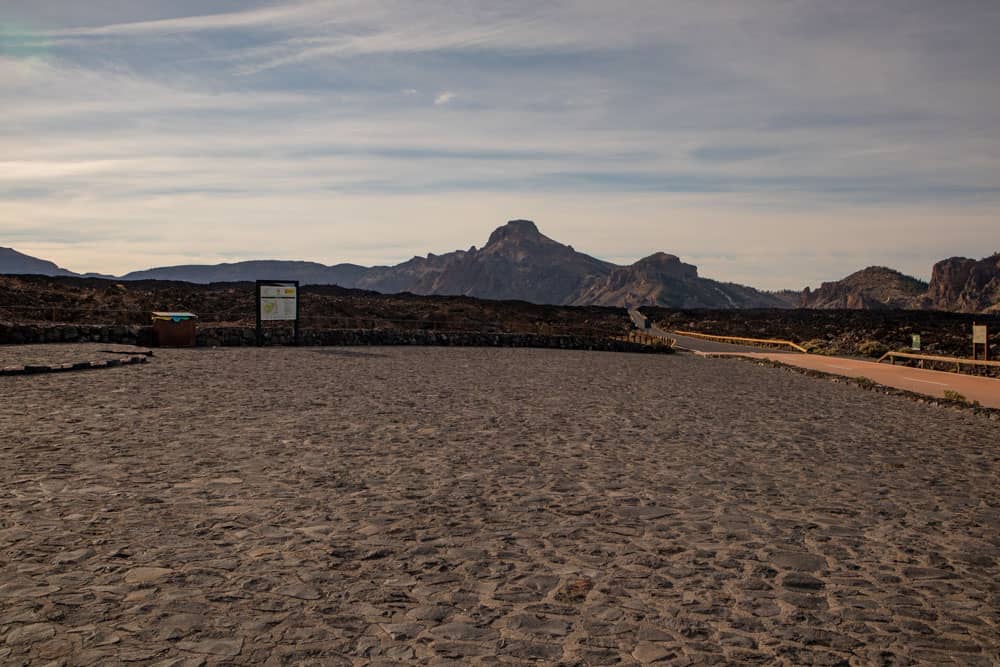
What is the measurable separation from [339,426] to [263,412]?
5.88 feet

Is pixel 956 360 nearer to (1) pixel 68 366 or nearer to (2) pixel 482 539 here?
(2) pixel 482 539

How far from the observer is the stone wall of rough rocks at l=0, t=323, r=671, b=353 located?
88.5ft

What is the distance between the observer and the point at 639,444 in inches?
427

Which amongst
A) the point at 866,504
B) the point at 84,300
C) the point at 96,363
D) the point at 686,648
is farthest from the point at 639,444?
the point at 84,300

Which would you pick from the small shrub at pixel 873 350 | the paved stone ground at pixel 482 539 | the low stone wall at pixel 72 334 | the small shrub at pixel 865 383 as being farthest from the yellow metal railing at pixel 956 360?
the low stone wall at pixel 72 334

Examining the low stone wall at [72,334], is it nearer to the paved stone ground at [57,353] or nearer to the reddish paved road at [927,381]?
the paved stone ground at [57,353]

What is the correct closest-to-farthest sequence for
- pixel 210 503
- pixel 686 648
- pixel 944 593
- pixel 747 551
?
pixel 686 648, pixel 944 593, pixel 747 551, pixel 210 503

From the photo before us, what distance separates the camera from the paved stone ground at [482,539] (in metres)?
4.47

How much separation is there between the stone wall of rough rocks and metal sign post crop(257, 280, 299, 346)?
841 mm

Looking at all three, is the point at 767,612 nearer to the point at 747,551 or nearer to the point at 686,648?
the point at 686,648

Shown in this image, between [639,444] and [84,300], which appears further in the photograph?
[84,300]

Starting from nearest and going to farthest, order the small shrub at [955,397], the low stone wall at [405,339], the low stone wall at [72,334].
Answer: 1. the small shrub at [955,397]
2. the low stone wall at [72,334]
3. the low stone wall at [405,339]

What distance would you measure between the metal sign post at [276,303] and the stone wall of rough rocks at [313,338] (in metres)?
0.84

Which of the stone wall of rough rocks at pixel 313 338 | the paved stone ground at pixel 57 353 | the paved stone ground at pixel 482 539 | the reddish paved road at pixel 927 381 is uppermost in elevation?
the stone wall of rough rocks at pixel 313 338
